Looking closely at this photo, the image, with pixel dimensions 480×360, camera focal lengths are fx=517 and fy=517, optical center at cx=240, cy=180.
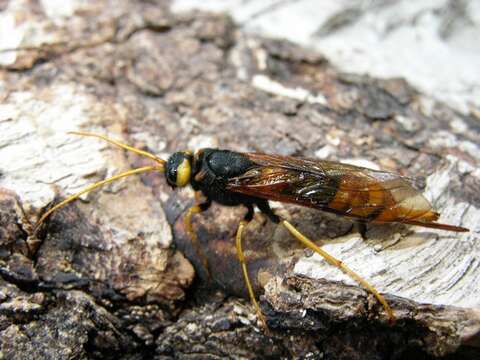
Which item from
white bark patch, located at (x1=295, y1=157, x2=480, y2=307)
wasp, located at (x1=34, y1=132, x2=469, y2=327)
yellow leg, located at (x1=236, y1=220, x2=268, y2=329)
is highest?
wasp, located at (x1=34, y1=132, x2=469, y2=327)

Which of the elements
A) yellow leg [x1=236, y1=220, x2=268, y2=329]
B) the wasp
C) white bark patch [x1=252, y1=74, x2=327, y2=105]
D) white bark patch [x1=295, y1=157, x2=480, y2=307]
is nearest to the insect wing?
the wasp

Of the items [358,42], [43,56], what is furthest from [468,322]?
[43,56]

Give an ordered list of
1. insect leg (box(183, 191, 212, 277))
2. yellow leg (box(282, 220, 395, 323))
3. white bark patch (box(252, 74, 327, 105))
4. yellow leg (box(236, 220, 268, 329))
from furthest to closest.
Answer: white bark patch (box(252, 74, 327, 105)) < insect leg (box(183, 191, 212, 277)) < yellow leg (box(236, 220, 268, 329)) < yellow leg (box(282, 220, 395, 323))

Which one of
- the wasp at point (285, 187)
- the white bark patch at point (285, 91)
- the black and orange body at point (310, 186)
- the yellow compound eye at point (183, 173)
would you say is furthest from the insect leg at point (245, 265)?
the white bark patch at point (285, 91)

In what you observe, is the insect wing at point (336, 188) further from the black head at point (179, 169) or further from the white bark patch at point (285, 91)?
the white bark patch at point (285, 91)

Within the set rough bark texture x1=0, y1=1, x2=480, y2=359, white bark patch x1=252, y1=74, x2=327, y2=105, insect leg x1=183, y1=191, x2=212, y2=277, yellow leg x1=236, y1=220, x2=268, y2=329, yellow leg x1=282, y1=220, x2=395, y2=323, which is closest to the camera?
yellow leg x1=282, y1=220, x2=395, y2=323

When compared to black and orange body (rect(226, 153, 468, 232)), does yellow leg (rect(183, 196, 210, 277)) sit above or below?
below

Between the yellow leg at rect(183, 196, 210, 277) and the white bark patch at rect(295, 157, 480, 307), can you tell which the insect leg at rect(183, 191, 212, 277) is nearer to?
the yellow leg at rect(183, 196, 210, 277)
